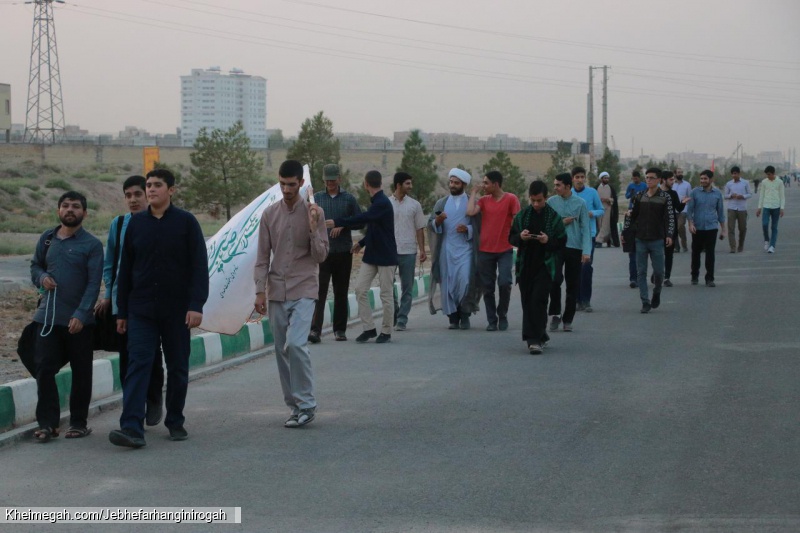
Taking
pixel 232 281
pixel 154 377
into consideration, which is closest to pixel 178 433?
pixel 154 377

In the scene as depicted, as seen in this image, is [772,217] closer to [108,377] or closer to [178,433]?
[108,377]

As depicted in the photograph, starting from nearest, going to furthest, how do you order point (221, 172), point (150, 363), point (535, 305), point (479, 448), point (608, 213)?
point (479, 448), point (150, 363), point (535, 305), point (608, 213), point (221, 172)

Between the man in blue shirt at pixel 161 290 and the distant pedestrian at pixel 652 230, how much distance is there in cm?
877

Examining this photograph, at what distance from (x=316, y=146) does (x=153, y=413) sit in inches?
1076

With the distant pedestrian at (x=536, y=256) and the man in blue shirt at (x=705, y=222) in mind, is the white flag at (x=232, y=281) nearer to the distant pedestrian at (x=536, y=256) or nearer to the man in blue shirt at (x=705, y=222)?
the distant pedestrian at (x=536, y=256)

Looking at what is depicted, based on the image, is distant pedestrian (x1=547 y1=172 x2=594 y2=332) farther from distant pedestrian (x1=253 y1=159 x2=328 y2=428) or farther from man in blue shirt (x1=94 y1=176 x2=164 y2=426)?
man in blue shirt (x1=94 y1=176 x2=164 y2=426)

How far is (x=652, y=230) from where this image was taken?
1523cm

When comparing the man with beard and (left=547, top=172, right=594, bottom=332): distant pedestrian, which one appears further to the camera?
(left=547, top=172, right=594, bottom=332): distant pedestrian

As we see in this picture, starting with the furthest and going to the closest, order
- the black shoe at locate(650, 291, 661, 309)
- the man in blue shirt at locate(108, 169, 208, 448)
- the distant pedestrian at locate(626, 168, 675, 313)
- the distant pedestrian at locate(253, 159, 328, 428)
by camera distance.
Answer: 1. the distant pedestrian at locate(626, 168, 675, 313)
2. the black shoe at locate(650, 291, 661, 309)
3. the distant pedestrian at locate(253, 159, 328, 428)
4. the man in blue shirt at locate(108, 169, 208, 448)

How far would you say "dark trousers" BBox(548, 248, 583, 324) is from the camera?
13055 mm

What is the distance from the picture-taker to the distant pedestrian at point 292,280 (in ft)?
26.3

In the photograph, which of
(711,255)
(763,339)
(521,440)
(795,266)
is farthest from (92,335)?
(795,266)

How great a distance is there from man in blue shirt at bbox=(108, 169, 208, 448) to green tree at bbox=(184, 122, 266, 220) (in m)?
28.4

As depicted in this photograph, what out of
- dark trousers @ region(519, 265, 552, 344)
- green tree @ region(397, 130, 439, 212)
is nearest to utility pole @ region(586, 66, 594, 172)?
green tree @ region(397, 130, 439, 212)
